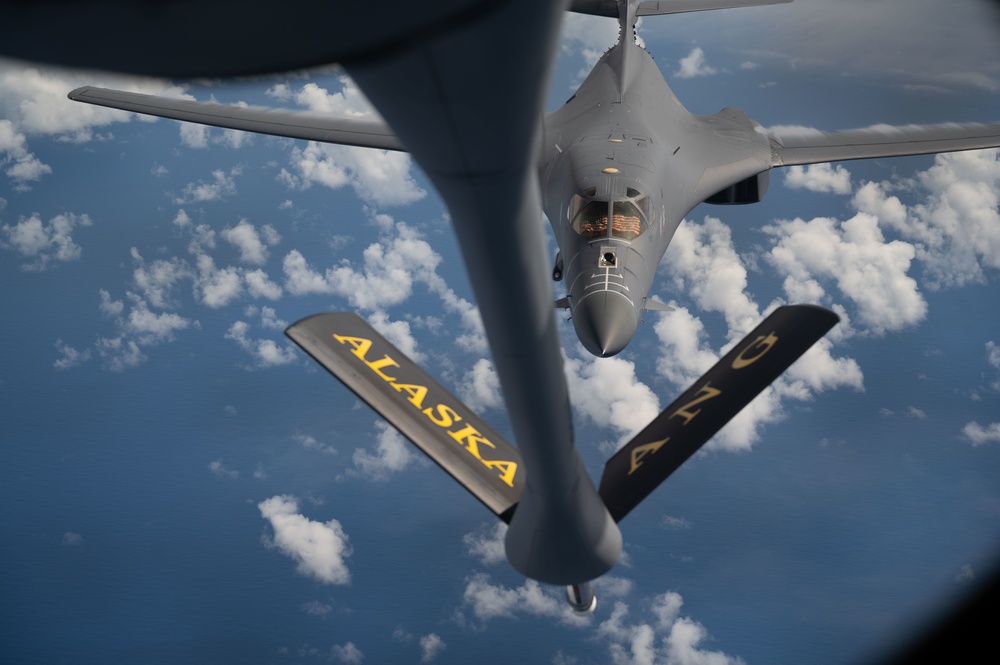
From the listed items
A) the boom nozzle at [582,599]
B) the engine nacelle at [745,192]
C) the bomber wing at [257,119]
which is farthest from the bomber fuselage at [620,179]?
the boom nozzle at [582,599]

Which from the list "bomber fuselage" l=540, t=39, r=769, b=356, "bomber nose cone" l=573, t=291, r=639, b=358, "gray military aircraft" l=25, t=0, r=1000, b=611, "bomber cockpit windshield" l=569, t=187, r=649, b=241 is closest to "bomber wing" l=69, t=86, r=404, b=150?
"gray military aircraft" l=25, t=0, r=1000, b=611

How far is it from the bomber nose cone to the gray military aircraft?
3 centimetres

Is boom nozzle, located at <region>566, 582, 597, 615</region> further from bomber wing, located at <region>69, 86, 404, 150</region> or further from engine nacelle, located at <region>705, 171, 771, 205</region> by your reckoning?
bomber wing, located at <region>69, 86, 404, 150</region>

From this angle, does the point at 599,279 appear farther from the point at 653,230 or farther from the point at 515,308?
the point at 515,308

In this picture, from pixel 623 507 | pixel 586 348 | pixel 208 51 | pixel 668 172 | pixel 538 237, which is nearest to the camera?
pixel 208 51

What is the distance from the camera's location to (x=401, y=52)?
9.64 feet

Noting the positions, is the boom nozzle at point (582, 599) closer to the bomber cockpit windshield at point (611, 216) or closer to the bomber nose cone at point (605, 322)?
the bomber nose cone at point (605, 322)

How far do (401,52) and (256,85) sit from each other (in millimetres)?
503

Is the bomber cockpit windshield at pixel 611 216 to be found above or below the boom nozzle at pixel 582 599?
above

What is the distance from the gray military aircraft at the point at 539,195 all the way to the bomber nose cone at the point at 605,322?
0.09ft

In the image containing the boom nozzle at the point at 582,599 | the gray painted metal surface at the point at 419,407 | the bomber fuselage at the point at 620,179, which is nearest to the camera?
the gray painted metal surface at the point at 419,407

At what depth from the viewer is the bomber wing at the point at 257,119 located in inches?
834

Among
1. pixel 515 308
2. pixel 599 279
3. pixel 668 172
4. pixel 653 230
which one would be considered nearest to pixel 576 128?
pixel 668 172

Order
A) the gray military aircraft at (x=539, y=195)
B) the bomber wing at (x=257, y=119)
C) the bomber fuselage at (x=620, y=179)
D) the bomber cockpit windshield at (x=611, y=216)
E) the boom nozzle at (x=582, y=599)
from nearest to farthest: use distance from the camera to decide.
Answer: the gray military aircraft at (x=539, y=195)
the boom nozzle at (x=582, y=599)
the bomber fuselage at (x=620, y=179)
the bomber cockpit windshield at (x=611, y=216)
the bomber wing at (x=257, y=119)
